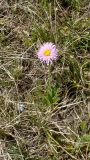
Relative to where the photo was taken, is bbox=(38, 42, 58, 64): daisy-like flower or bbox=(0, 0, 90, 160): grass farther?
bbox=(38, 42, 58, 64): daisy-like flower

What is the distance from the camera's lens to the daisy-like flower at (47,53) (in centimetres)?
197

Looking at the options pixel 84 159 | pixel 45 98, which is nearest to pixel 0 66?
pixel 45 98

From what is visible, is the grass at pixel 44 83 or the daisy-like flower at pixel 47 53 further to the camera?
the daisy-like flower at pixel 47 53

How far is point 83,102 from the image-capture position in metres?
1.95

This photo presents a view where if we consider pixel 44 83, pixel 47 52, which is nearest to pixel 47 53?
pixel 47 52

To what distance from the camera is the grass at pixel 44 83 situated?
186 cm

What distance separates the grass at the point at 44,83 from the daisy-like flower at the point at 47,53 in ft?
0.25

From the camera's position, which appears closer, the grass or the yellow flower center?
the grass

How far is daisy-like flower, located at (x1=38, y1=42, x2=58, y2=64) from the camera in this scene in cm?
197

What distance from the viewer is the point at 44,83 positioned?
2.05 m

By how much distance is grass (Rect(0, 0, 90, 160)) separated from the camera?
6.09 feet

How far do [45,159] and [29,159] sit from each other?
0.07 m

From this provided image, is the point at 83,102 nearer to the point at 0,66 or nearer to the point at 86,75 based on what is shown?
the point at 86,75

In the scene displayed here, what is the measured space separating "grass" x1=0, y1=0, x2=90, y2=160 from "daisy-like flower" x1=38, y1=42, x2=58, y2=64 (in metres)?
0.08
